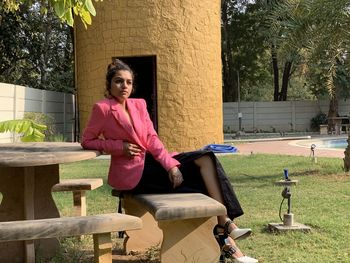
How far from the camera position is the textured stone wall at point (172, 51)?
14.4 m

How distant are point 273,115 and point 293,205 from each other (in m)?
26.3

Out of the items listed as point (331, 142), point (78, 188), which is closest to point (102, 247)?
point (78, 188)

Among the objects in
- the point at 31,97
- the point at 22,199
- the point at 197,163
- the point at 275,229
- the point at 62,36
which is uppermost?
the point at 62,36

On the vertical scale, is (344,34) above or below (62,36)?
below

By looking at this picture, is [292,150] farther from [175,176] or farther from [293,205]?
[175,176]

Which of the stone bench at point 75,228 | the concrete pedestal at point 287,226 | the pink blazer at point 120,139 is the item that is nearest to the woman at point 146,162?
the pink blazer at point 120,139

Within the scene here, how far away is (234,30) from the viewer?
34.1 meters

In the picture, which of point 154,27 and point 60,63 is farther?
point 60,63

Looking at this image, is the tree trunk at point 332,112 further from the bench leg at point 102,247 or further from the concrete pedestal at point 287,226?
the bench leg at point 102,247

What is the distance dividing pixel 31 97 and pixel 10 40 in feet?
26.9

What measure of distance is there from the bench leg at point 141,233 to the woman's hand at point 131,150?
586 mm

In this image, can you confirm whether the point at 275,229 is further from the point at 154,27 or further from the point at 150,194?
the point at 154,27

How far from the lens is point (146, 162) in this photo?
4.31 meters

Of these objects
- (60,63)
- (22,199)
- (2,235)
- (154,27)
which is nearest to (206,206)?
(2,235)
